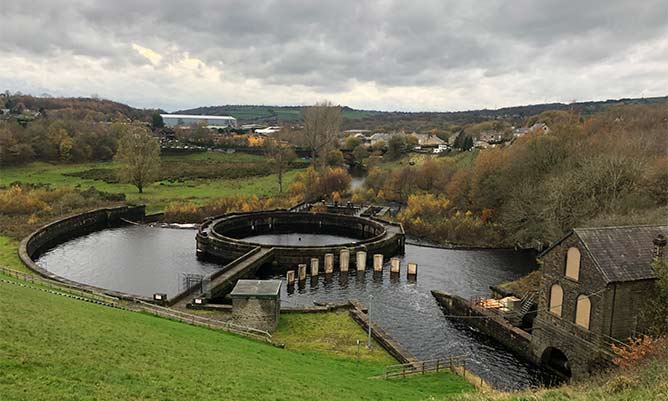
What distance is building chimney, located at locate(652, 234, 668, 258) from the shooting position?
2156 centimetres

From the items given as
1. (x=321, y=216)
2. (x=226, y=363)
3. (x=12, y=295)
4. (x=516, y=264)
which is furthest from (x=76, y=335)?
(x=321, y=216)

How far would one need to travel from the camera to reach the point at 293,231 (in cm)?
6153

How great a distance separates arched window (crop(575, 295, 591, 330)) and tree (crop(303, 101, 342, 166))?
7504 cm

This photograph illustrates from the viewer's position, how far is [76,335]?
15805 mm

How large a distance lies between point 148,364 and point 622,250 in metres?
19.8

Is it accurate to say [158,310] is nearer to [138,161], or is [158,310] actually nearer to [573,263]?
[573,263]

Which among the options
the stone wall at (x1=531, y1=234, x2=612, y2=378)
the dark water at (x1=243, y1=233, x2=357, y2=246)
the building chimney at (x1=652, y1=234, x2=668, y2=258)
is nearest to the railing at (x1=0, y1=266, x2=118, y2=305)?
the stone wall at (x1=531, y1=234, x2=612, y2=378)

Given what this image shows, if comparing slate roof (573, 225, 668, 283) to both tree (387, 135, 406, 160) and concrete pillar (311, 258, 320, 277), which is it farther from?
tree (387, 135, 406, 160)

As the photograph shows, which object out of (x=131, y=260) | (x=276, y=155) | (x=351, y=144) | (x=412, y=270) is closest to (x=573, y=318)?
(x=412, y=270)

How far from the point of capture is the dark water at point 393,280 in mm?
26531

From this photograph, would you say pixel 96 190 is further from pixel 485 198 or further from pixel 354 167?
pixel 354 167

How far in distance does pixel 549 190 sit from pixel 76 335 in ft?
142

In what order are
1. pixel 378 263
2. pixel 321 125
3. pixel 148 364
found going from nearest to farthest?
pixel 148 364 < pixel 378 263 < pixel 321 125

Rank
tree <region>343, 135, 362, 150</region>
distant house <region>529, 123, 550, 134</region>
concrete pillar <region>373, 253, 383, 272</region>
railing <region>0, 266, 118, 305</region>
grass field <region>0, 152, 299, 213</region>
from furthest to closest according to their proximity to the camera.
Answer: tree <region>343, 135, 362, 150</region>
grass field <region>0, 152, 299, 213</region>
distant house <region>529, 123, 550, 134</region>
concrete pillar <region>373, 253, 383, 272</region>
railing <region>0, 266, 118, 305</region>
